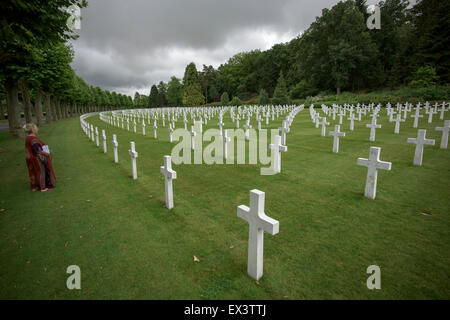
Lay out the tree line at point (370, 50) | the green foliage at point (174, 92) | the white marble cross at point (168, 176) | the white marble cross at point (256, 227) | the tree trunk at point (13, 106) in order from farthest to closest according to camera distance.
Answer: the green foliage at point (174, 92)
the tree line at point (370, 50)
the tree trunk at point (13, 106)
the white marble cross at point (168, 176)
the white marble cross at point (256, 227)

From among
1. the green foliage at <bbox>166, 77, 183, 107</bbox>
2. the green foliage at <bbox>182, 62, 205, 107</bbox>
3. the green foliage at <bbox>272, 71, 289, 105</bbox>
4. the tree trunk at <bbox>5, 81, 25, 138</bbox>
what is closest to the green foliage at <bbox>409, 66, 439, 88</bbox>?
the green foliage at <bbox>272, 71, 289, 105</bbox>

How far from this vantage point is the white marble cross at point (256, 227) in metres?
2.67

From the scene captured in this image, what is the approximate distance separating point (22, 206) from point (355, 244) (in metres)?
7.01

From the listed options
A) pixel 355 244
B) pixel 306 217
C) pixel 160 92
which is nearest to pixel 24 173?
pixel 306 217

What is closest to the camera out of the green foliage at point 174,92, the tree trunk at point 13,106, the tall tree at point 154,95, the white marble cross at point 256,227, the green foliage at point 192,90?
the white marble cross at point 256,227

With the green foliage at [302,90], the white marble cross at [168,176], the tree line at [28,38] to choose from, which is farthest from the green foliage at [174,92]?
the white marble cross at [168,176]

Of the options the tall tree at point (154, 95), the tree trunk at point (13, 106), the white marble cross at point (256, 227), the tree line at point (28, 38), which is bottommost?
the white marble cross at point (256, 227)

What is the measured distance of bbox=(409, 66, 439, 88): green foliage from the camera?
127 feet

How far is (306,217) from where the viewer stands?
4371mm

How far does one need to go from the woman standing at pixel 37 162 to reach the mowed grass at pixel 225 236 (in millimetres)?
325

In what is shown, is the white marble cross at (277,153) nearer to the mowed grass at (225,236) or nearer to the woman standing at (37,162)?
the mowed grass at (225,236)

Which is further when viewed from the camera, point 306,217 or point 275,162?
point 275,162

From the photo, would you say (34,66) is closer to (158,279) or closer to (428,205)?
(158,279)

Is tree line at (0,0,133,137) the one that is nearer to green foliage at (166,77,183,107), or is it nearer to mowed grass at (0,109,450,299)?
mowed grass at (0,109,450,299)
